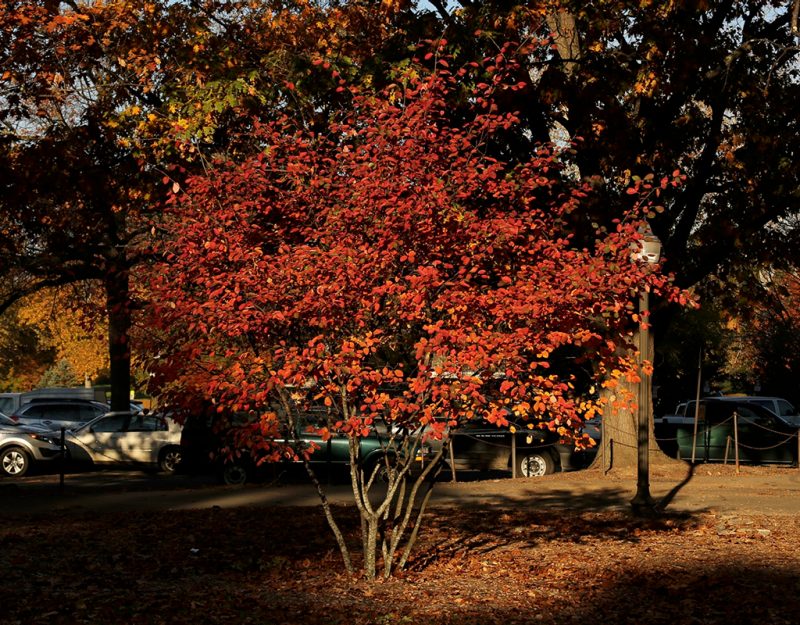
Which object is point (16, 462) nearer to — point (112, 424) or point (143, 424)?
point (112, 424)

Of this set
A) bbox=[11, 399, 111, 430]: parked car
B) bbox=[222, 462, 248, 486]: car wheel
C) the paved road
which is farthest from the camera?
bbox=[11, 399, 111, 430]: parked car

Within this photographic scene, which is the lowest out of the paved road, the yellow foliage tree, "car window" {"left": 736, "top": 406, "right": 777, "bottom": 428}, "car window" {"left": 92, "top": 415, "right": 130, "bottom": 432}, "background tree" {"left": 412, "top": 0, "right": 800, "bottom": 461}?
the paved road

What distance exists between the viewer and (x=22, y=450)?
81.9ft

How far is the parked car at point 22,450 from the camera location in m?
25.0

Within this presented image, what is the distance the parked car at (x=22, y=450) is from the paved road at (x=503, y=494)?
3103 millimetres

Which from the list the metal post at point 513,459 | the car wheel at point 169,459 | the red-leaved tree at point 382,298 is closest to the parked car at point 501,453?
the metal post at point 513,459

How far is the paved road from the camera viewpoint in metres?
16.4

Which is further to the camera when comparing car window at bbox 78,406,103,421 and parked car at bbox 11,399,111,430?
car window at bbox 78,406,103,421

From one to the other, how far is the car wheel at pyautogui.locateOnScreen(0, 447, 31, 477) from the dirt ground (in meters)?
7.17

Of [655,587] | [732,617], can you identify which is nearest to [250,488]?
[655,587]

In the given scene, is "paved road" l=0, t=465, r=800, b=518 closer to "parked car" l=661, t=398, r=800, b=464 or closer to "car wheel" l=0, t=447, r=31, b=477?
"parked car" l=661, t=398, r=800, b=464

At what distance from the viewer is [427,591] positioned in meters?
9.45

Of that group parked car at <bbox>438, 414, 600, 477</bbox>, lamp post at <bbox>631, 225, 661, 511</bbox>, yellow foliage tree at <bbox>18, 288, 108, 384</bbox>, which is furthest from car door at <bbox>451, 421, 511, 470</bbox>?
yellow foliage tree at <bbox>18, 288, 108, 384</bbox>

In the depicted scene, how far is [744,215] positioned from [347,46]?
7521 millimetres
